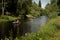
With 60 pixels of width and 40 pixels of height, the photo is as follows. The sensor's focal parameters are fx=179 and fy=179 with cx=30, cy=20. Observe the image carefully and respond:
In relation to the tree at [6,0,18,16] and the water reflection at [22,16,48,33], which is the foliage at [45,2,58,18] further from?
the tree at [6,0,18,16]

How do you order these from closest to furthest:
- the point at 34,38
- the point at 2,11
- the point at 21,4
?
the point at 34,38 < the point at 2,11 < the point at 21,4

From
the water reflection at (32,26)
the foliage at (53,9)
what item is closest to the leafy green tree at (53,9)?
the foliage at (53,9)

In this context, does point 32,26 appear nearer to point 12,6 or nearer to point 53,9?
point 12,6

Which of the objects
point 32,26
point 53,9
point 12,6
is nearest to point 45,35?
point 32,26

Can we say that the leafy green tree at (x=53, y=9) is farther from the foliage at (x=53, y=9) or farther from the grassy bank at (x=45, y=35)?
the grassy bank at (x=45, y=35)

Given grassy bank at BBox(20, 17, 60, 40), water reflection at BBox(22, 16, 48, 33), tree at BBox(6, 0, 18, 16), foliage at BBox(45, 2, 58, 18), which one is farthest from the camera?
tree at BBox(6, 0, 18, 16)

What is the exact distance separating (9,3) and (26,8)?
6.59m

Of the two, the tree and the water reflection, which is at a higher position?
the tree

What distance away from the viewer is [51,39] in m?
13.9

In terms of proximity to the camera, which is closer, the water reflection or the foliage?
the water reflection

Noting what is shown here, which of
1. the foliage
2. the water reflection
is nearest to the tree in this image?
the foliage

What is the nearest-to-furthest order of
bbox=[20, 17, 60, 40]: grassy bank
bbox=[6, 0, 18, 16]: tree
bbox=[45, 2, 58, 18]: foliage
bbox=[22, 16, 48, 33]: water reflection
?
bbox=[20, 17, 60, 40]: grassy bank, bbox=[22, 16, 48, 33]: water reflection, bbox=[45, 2, 58, 18]: foliage, bbox=[6, 0, 18, 16]: tree

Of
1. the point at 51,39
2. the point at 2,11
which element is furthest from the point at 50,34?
the point at 2,11

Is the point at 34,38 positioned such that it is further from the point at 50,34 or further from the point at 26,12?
the point at 26,12
